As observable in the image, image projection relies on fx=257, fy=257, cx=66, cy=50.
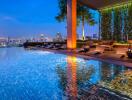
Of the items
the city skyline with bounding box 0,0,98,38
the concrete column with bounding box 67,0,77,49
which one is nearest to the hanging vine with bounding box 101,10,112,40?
the city skyline with bounding box 0,0,98,38

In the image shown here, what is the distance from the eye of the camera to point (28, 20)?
132ft

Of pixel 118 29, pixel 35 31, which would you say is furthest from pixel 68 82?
pixel 35 31

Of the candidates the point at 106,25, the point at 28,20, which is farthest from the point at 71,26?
the point at 28,20

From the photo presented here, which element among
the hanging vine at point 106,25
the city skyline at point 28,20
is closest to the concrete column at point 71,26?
the hanging vine at point 106,25

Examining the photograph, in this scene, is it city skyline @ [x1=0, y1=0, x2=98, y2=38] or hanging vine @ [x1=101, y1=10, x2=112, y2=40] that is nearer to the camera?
hanging vine @ [x1=101, y1=10, x2=112, y2=40]

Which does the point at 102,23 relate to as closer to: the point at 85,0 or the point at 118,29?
the point at 118,29

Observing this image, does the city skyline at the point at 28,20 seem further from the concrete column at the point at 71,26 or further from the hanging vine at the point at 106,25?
the concrete column at the point at 71,26

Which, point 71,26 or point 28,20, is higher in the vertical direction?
point 28,20

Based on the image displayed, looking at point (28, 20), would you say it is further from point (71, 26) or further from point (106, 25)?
point (71, 26)

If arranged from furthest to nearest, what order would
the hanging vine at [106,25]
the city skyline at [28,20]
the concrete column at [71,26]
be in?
the city skyline at [28,20]
the hanging vine at [106,25]
the concrete column at [71,26]

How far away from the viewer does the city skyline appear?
31.3 m

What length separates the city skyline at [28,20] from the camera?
31.3m

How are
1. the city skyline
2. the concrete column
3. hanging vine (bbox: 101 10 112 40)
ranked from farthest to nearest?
the city skyline → hanging vine (bbox: 101 10 112 40) → the concrete column

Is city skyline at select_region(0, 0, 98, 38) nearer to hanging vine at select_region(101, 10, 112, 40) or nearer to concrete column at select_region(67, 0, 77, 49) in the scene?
hanging vine at select_region(101, 10, 112, 40)
